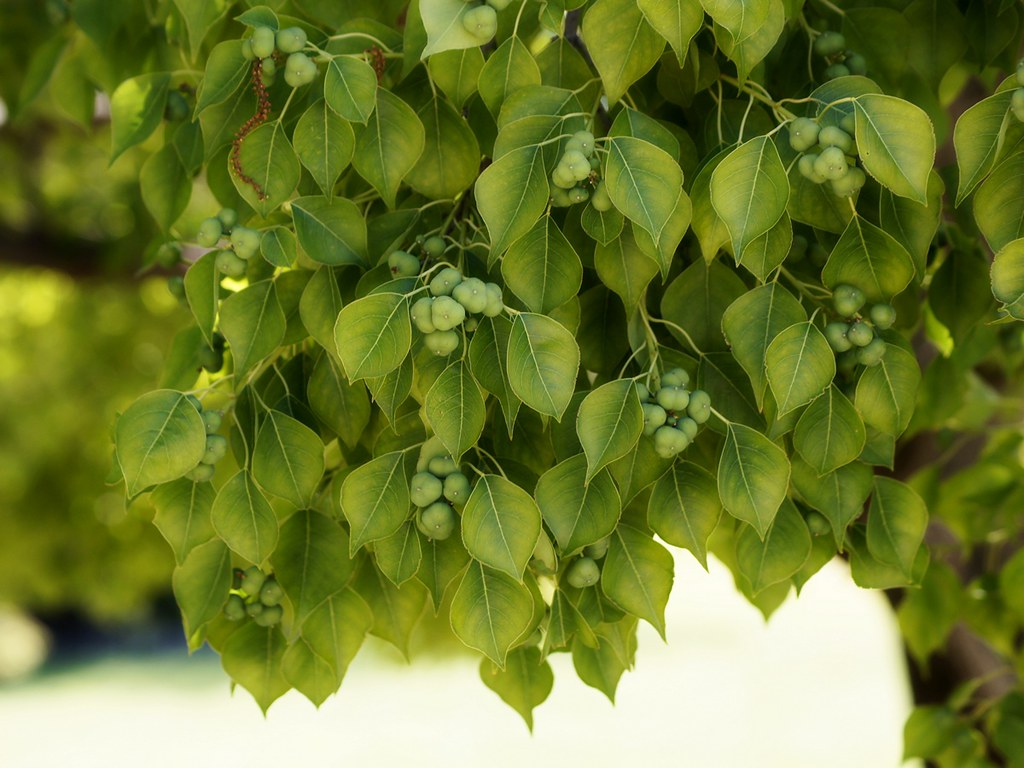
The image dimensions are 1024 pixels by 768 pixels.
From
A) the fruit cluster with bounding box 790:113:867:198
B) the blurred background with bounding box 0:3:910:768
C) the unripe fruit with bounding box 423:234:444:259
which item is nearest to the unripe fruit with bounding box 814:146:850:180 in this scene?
the fruit cluster with bounding box 790:113:867:198

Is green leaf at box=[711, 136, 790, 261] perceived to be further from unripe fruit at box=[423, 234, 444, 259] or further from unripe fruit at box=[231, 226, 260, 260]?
unripe fruit at box=[231, 226, 260, 260]

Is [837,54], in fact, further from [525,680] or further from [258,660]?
[258,660]

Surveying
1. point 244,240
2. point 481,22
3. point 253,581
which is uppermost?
point 481,22

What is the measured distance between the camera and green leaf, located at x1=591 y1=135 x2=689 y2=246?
830 mm

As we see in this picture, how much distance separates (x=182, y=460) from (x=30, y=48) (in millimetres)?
1563

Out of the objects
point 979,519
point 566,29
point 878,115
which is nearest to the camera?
point 878,115

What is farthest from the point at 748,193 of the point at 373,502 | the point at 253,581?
the point at 253,581

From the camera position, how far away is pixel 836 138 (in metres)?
0.86

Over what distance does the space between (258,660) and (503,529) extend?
1.31 feet

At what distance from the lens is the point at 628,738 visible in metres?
6.40

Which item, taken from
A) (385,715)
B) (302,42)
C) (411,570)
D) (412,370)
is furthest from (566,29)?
(385,715)

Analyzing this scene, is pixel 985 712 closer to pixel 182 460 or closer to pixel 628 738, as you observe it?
pixel 182 460

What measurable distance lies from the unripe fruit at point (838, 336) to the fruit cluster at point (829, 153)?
0.12m

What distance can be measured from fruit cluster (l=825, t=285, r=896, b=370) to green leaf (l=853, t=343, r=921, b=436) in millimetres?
13
